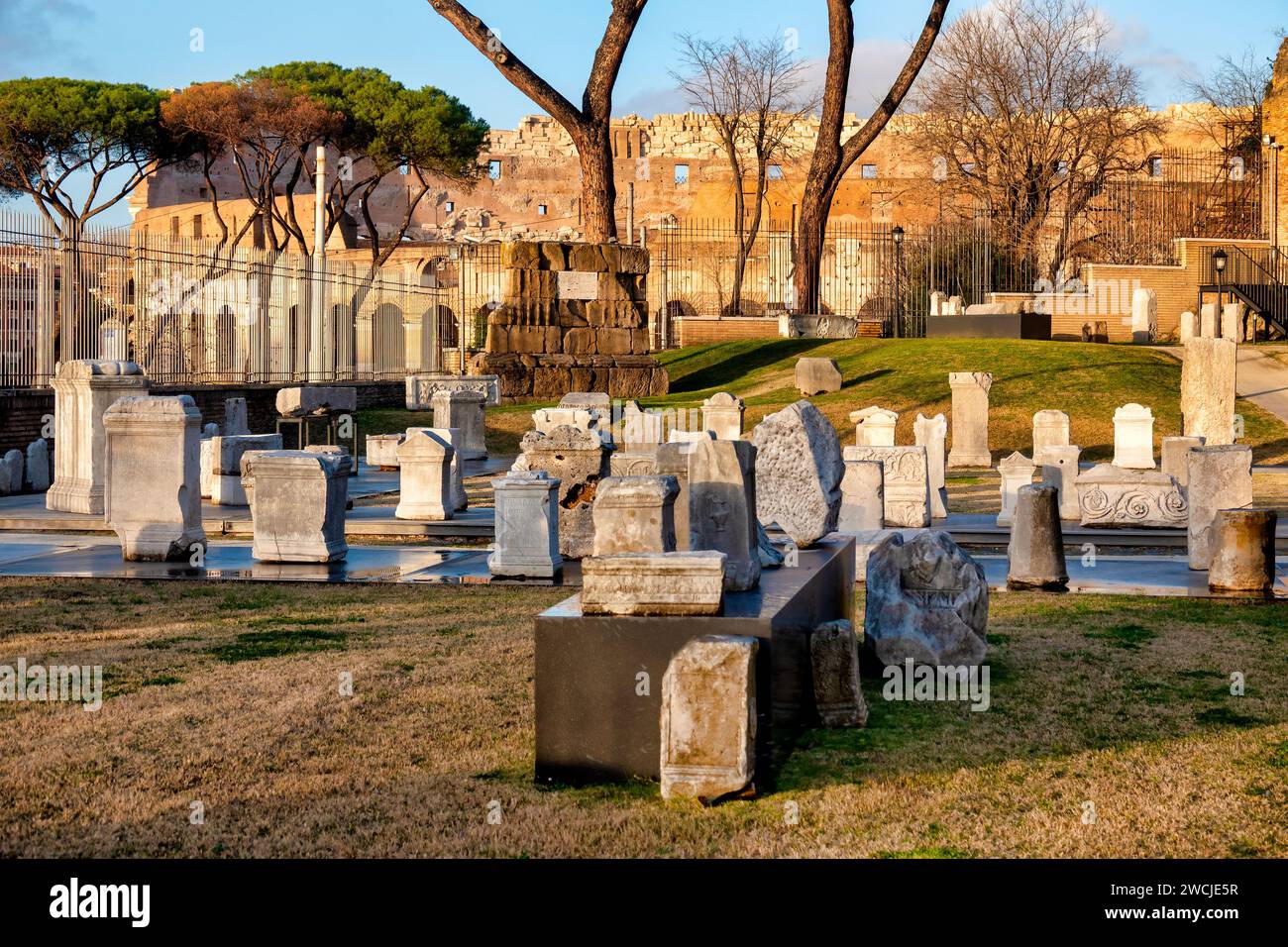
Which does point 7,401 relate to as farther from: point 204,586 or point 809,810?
point 809,810

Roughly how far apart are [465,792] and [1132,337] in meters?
29.1

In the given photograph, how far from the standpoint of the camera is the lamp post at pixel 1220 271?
1270 inches

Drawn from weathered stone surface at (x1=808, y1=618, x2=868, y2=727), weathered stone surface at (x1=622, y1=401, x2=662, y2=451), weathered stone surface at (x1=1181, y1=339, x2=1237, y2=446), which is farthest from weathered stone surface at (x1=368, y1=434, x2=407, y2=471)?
weathered stone surface at (x1=808, y1=618, x2=868, y2=727)

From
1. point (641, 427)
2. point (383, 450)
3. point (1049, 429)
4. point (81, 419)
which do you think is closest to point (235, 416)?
point (383, 450)

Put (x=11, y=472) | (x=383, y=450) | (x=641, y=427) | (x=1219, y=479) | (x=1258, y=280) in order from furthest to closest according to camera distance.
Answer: (x=1258, y=280), (x=383, y=450), (x=641, y=427), (x=11, y=472), (x=1219, y=479)

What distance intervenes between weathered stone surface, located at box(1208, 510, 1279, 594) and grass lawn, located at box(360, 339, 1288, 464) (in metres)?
10.9

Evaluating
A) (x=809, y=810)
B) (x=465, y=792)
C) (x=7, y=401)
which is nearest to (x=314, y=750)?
(x=465, y=792)

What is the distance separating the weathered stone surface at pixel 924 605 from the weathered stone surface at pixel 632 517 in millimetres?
1631

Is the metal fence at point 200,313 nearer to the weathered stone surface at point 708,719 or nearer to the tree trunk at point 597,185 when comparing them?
the tree trunk at point 597,185

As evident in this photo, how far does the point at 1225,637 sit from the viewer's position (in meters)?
8.10

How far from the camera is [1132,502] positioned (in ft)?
44.3

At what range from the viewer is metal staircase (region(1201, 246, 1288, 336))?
3397 centimetres

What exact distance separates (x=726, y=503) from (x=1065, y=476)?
8735 millimetres

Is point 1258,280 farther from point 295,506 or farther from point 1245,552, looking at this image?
point 295,506
